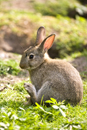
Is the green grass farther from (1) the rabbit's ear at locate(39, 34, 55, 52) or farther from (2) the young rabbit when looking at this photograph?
(1) the rabbit's ear at locate(39, 34, 55, 52)

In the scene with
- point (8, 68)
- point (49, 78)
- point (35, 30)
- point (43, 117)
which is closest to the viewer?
point (43, 117)

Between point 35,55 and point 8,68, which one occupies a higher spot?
point 35,55

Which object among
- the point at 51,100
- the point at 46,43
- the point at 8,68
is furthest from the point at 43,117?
the point at 8,68

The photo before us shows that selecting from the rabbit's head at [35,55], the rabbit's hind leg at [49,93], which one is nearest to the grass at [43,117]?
the rabbit's hind leg at [49,93]

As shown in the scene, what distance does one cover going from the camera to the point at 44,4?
1308 centimetres

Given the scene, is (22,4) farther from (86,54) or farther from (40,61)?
(40,61)

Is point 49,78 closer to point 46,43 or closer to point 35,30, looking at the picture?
point 46,43

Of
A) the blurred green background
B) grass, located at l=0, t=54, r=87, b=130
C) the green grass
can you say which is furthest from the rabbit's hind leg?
the blurred green background

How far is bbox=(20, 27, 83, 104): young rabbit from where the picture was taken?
3.86 metres

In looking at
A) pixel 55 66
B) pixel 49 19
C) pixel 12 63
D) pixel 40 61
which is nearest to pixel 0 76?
pixel 12 63

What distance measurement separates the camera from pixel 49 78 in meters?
4.04

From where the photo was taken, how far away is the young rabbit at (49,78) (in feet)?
12.6

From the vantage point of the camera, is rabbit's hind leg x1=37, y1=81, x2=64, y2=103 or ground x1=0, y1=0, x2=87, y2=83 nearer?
rabbit's hind leg x1=37, y1=81, x2=64, y2=103

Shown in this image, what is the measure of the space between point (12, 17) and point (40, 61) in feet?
20.1
